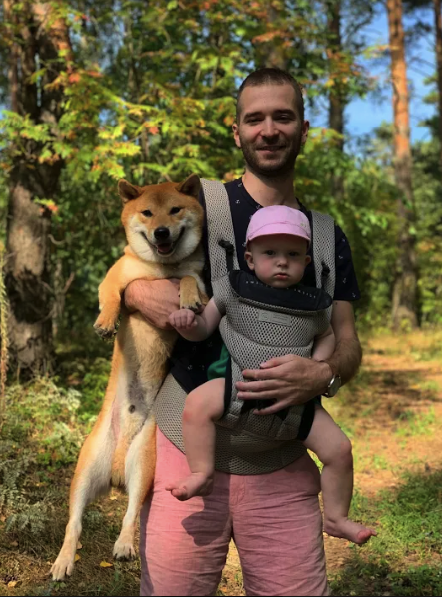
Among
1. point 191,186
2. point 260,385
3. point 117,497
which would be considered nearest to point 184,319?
point 260,385

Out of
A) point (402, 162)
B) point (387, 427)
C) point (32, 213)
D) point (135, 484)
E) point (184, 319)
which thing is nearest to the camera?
point (184, 319)

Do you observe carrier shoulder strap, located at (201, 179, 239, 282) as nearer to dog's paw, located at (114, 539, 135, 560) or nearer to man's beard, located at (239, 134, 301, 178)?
man's beard, located at (239, 134, 301, 178)

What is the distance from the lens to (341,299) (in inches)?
107

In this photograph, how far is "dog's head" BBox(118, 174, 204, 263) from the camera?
A: 285cm

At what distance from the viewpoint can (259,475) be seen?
2.49 meters

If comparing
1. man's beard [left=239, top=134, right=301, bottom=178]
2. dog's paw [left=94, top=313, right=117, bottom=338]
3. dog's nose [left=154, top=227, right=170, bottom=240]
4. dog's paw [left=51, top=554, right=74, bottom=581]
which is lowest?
dog's paw [left=51, top=554, right=74, bottom=581]

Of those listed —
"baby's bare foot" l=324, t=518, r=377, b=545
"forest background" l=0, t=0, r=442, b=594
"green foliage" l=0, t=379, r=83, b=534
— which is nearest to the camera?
"baby's bare foot" l=324, t=518, r=377, b=545

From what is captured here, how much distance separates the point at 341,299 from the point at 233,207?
60 cm

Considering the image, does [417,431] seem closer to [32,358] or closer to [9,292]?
[32,358]

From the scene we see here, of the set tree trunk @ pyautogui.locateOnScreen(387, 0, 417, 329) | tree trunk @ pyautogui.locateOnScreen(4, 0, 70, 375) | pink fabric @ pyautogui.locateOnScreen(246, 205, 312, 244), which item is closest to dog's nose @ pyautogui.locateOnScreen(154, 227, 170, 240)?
pink fabric @ pyautogui.locateOnScreen(246, 205, 312, 244)

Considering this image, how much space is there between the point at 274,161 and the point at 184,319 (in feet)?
2.57

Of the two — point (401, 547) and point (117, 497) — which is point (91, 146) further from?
point (401, 547)

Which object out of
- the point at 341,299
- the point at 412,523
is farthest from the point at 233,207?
the point at 412,523

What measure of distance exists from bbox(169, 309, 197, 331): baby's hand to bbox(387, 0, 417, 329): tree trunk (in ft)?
42.3
